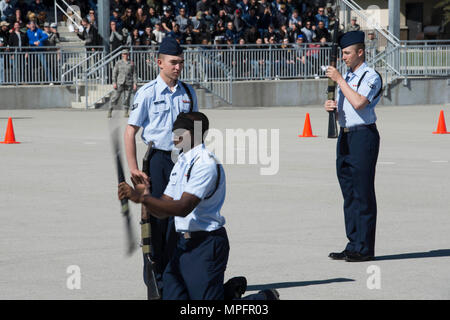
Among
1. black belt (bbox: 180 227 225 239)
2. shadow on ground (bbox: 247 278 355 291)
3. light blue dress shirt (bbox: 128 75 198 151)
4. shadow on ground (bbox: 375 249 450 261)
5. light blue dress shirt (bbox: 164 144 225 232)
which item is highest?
light blue dress shirt (bbox: 128 75 198 151)

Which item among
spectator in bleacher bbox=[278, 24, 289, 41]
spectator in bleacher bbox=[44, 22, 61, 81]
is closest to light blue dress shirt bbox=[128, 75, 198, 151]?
spectator in bleacher bbox=[44, 22, 61, 81]

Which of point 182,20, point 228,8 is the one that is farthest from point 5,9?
point 228,8

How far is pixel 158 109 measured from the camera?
7395 millimetres

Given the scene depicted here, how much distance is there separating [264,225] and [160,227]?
3.17 m

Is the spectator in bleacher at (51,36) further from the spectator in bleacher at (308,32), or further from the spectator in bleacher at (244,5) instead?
the spectator in bleacher at (308,32)

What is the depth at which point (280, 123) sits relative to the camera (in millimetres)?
24766

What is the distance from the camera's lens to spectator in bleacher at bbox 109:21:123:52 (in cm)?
3092

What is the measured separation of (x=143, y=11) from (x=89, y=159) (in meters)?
16.5

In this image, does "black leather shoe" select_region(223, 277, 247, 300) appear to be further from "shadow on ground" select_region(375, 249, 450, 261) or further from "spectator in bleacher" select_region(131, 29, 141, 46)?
"spectator in bleacher" select_region(131, 29, 141, 46)

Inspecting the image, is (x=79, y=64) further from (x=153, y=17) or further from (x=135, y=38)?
(x=153, y=17)

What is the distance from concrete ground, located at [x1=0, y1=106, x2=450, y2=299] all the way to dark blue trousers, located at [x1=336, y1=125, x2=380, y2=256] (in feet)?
0.95

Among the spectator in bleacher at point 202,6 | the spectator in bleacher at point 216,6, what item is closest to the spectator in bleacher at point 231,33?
the spectator in bleacher at point 202,6

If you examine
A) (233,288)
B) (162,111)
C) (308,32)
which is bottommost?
(233,288)
